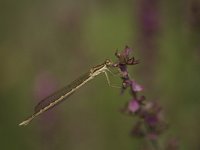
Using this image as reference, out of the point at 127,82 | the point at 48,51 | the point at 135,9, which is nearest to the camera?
the point at 127,82

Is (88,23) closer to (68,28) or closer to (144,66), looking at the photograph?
(68,28)

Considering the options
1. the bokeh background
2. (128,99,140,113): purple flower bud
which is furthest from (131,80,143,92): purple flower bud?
the bokeh background

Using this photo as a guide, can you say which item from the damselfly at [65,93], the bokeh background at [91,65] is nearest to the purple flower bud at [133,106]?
the damselfly at [65,93]

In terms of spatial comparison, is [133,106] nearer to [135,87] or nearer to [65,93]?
[135,87]

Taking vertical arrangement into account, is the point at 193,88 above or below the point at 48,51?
below

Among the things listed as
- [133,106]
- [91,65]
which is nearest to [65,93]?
[133,106]

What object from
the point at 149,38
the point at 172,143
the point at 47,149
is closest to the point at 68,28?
the point at 149,38

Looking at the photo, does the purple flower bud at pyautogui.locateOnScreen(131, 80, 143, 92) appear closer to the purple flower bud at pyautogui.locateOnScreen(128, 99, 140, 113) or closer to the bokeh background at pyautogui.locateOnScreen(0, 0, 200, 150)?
the purple flower bud at pyautogui.locateOnScreen(128, 99, 140, 113)

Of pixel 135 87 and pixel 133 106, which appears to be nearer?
pixel 135 87
